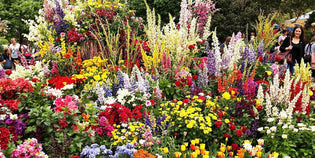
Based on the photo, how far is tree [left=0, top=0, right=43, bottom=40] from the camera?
19203mm

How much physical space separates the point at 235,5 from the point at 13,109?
11.7 m

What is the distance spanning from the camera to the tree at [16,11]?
1920 cm

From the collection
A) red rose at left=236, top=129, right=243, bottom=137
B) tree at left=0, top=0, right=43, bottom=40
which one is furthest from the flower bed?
tree at left=0, top=0, right=43, bottom=40

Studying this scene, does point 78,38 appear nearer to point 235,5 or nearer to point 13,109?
point 13,109

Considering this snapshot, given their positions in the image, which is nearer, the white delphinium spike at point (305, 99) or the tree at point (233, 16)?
the white delphinium spike at point (305, 99)

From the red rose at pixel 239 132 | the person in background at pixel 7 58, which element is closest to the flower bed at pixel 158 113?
the red rose at pixel 239 132

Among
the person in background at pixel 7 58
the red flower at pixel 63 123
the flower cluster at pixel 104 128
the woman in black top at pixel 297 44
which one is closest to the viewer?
the red flower at pixel 63 123

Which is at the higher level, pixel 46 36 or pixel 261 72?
pixel 46 36

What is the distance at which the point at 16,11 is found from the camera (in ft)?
64.3

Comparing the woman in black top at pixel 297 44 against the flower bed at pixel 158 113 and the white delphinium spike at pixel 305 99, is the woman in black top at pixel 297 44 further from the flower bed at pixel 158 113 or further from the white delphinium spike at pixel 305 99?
the white delphinium spike at pixel 305 99

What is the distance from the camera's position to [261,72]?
4543 millimetres

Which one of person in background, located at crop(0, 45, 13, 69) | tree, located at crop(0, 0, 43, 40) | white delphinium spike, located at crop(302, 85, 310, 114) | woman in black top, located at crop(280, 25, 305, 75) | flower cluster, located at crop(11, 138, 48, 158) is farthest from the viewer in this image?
tree, located at crop(0, 0, 43, 40)

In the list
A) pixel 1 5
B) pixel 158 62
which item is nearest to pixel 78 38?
pixel 158 62

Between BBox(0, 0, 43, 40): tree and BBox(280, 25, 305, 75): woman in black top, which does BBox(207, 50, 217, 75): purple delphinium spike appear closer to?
BBox(280, 25, 305, 75): woman in black top
